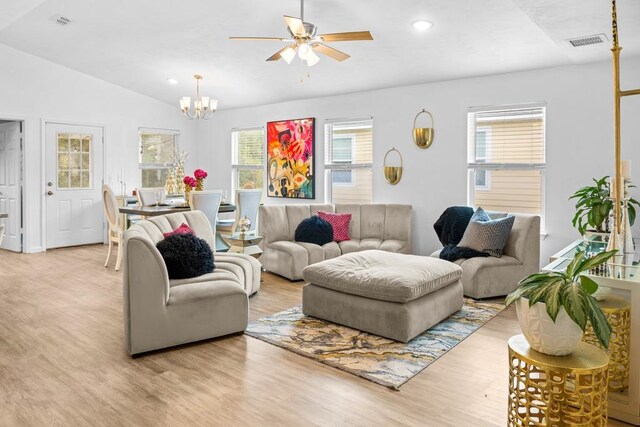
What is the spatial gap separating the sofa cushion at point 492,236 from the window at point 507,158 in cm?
77

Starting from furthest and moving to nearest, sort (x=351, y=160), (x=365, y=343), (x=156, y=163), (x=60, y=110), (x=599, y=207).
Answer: (x=156, y=163)
(x=60, y=110)
(x=351, y=160)
(x=599, y=207)
(x=365, y=343)

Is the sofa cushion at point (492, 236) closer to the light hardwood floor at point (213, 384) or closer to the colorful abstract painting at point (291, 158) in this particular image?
the light hardwood floor at point (213, 384)

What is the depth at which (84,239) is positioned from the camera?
8211 mm

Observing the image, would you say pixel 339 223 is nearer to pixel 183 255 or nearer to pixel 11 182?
pixel 183 255

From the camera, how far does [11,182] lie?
775 cm

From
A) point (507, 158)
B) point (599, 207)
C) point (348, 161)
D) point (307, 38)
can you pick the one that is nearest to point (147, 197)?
point (348, 161)

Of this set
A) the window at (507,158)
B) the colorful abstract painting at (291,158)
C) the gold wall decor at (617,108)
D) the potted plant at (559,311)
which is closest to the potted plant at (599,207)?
the window at (507,158)

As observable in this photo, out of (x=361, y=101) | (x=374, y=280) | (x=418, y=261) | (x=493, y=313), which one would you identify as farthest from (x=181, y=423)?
(x=361, y=101)

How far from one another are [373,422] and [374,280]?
4.50 feet

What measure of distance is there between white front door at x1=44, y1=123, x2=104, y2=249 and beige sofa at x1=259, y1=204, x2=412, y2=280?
387 cm

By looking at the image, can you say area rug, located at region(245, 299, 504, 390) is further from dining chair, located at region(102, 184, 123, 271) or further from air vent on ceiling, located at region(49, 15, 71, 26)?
air vent on ceiling, located at region(49, 15, 71, 26)

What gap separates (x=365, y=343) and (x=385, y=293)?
0.39m

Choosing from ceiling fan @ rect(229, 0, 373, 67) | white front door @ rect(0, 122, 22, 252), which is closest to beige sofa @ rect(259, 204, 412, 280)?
ceiling fan @ rect(229, 0, 373, 67)

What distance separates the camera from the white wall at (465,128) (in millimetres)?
5051
